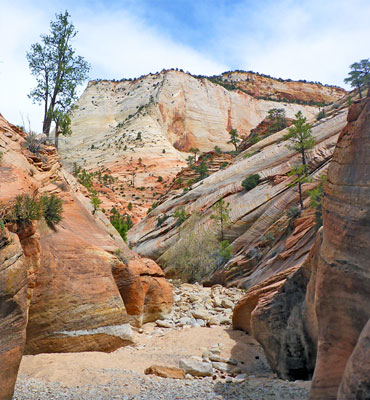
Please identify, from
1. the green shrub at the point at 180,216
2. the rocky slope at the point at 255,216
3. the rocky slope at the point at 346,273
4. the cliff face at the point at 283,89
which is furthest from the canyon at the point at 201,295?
the cliff face at the point at 283,89

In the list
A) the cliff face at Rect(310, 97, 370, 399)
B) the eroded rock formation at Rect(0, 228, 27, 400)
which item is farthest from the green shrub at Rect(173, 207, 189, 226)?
the cliff face at Rect(310, 97, 370, 399)

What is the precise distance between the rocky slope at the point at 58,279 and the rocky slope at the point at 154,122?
122 feet

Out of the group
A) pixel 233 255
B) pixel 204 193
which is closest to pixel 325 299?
pixel 233 255

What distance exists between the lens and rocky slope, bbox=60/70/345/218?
209ft

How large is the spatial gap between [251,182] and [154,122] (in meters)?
55.1

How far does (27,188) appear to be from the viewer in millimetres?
9523

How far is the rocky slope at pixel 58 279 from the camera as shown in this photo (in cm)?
647

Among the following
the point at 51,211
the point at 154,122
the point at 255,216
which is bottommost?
the point at 51,211

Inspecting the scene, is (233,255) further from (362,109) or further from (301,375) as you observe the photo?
(362,109)

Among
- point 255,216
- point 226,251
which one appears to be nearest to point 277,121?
point 255,216

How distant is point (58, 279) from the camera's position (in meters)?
9.41

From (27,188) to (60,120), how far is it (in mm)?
11701

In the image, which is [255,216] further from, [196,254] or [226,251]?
[196,254]

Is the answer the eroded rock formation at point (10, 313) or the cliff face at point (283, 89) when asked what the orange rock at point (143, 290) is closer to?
the eroded rock formation at point (10, 313)
